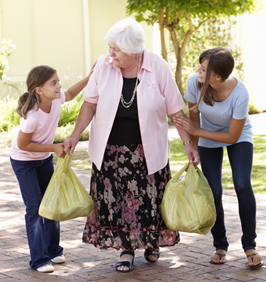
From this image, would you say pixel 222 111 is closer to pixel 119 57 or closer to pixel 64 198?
pixel 119 57

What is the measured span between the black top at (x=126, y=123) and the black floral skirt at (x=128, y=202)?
0.05 m

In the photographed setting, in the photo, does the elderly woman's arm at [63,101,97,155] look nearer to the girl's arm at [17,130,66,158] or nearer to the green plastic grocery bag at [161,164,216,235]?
the girl's arm at [17,130,66,158]

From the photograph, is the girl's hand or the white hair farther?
the girl's hand

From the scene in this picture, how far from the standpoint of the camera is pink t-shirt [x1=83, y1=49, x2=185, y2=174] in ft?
12.6

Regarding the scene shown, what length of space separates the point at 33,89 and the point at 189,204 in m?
1.39

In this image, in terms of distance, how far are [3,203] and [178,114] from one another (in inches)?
124

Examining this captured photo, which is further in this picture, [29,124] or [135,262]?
[135,262]

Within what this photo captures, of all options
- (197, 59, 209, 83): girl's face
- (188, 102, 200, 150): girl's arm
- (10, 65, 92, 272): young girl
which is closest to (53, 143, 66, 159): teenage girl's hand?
(10, 65, 92, 272): young girl

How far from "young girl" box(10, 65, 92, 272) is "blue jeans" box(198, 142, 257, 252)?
1103mm

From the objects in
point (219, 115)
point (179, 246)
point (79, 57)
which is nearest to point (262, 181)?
point (179, 246)

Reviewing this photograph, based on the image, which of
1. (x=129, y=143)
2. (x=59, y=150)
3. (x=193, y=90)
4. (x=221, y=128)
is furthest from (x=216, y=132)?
(x=59, y=150)

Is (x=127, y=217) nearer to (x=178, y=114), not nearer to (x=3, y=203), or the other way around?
(x=178, y=114)

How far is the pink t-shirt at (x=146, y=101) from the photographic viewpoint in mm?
3855

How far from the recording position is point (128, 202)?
13.3 feet
